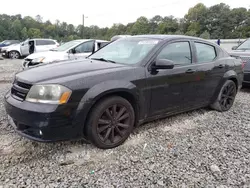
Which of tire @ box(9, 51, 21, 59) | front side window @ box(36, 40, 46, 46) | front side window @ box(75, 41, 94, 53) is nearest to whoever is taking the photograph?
front side window @ box(75, 41, 94, 53)

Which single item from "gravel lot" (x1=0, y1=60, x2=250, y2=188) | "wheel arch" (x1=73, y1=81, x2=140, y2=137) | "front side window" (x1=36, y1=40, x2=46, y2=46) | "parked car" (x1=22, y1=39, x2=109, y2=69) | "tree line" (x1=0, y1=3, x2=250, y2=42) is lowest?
"gravel lot" (x1=0, y1=60, x2=250, y2=188)

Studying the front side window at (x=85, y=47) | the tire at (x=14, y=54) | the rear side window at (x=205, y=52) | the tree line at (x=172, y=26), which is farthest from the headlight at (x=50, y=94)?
the tree line at (x=172, y=26)

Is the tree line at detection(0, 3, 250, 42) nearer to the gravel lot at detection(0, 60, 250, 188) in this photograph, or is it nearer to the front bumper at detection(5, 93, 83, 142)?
the gravel lot at detection(0, 60, 250, 188)

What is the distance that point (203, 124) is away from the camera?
386cm

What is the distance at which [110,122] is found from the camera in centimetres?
286

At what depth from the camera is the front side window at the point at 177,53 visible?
340 cm

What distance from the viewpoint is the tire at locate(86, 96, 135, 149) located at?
2.69 m

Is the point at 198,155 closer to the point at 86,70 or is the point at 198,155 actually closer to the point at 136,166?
the point at 136,166

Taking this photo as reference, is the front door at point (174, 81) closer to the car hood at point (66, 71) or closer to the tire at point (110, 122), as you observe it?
the tire at point (110, 122)

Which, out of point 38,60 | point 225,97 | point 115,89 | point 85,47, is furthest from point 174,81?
point 85,47

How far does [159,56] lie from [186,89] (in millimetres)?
776

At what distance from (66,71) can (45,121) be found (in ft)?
2.43

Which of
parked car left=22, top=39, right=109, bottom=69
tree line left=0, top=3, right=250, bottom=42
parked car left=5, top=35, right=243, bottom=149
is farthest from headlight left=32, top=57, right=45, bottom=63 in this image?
tree line left=0, top=3, right=250, bottom=42

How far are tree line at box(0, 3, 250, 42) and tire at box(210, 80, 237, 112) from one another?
145 ft
